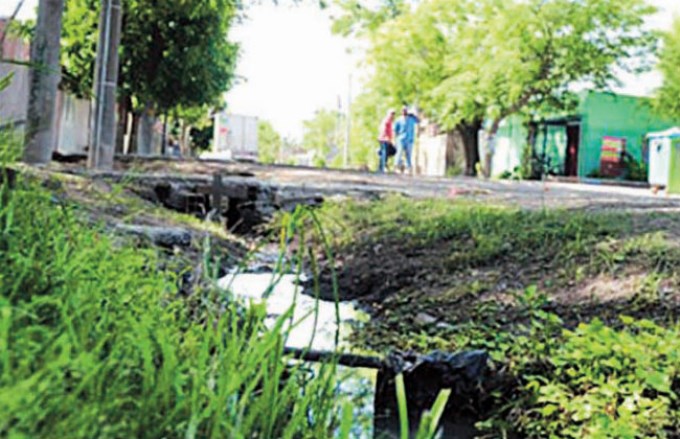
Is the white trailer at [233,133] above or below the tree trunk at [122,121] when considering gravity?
above

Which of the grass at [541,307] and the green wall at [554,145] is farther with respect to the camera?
the green wall at [554,145]

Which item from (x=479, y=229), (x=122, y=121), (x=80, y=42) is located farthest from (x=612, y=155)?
(x=479, y=229)

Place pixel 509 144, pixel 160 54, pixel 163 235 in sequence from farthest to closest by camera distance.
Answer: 1. pixel 509 144
2. pixel 160 54
3. pixel 163 235

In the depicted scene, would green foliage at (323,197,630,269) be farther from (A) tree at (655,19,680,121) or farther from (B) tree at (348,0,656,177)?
(A) tree at (655,19,680,121)

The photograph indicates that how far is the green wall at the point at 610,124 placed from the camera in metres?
29.9

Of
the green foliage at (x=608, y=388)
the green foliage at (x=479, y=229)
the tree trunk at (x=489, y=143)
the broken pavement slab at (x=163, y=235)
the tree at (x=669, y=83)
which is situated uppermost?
the tree at (x=669, y=83)

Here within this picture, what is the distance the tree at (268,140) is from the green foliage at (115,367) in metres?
55.4

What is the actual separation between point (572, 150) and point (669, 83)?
4.80m

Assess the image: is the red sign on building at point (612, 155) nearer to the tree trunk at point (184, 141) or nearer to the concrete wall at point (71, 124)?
the tree trunk at point (184, 141)

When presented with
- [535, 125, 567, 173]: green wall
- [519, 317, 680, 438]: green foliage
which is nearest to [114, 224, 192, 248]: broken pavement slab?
[519, 317, 680, 438]: green foliage

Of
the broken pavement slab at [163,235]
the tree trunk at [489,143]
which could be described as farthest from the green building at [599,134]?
the broken pavement slab at [163,235]

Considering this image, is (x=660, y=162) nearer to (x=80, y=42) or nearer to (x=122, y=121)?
(x=122, y=121)

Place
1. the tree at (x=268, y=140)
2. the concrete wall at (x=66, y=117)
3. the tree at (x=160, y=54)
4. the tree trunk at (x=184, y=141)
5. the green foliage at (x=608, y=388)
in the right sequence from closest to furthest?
the green foliage at (x=608, y=388), the concrete wall at (x=66, y=117), the tree at (x=160, y=54), the tree trunk at (x=184, y=141), the tree at (x=268, y=140)

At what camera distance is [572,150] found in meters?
31.1
